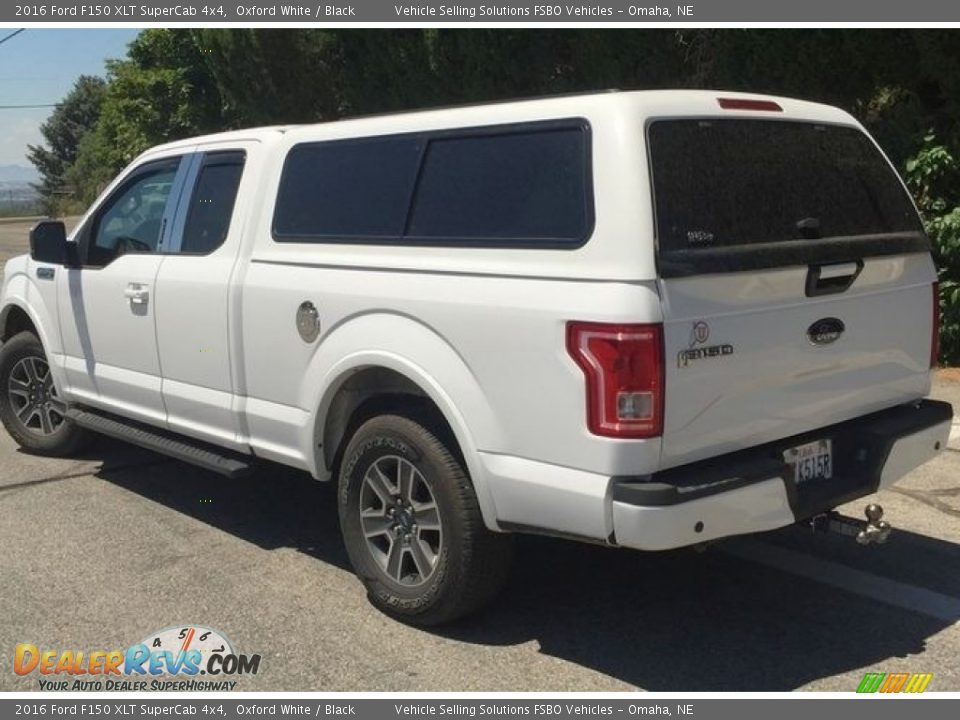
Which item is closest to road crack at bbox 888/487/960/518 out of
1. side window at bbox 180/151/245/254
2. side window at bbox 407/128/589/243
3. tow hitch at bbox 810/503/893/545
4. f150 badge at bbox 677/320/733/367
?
tow hitch at bbox 810/503/893/545

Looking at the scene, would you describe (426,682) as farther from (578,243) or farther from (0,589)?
(0,589)

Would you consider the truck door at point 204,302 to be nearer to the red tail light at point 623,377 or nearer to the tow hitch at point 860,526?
the red tail light at point 623,377

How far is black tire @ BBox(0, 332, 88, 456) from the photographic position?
6715 mm

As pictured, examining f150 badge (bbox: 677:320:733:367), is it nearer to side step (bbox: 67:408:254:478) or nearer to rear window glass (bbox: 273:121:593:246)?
rear window glass (bbox: 273:121:593:246)

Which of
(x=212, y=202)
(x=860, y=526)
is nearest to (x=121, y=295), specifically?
(x=212, y=202)

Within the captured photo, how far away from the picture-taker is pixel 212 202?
Result: 5273 mm

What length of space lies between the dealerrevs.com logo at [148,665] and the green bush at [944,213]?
22.8ft

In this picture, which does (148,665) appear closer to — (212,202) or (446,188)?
(446,188)

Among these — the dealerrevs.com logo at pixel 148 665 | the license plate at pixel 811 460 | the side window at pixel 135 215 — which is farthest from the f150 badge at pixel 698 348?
the side window at pixel 135 215

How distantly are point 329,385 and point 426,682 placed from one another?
130 cm

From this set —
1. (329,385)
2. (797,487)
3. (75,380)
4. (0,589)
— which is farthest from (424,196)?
(75,380)

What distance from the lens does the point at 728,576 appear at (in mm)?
4750

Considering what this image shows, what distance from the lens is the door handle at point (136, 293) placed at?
5434mm

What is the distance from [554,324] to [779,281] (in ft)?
2.87
